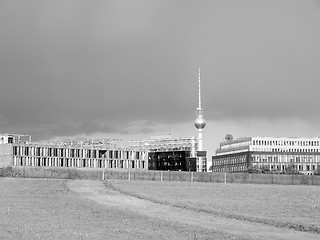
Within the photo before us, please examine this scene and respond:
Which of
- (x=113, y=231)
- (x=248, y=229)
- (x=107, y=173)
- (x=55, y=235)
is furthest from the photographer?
(x=107, y=173)

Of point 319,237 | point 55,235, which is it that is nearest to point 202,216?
point 319,237

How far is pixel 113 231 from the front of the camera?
38.5 meters

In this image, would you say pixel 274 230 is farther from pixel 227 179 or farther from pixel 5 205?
pixel 227 179

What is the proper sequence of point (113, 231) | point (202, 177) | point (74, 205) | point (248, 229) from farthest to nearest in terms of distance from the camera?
point (202, 177) < point (74, 205) < point (248, 229) < point (113, 231)

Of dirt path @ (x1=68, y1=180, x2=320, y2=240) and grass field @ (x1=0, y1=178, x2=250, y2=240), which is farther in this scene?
dirt path @ (x1=68, y1=180, x2=320, y2=240)

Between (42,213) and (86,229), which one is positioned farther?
(42,213)

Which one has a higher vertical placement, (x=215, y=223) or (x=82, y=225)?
(x=82, y=225)

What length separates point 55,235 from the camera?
117ft

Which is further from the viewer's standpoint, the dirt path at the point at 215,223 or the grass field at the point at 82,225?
the dirt path at the point at 215,223

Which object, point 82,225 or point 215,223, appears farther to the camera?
point 215,223

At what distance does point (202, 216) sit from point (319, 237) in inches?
583

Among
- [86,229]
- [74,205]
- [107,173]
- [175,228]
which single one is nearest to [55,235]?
[86,229]

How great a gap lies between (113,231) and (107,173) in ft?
370

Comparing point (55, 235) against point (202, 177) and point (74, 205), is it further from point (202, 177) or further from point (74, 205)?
point (202, 177)
